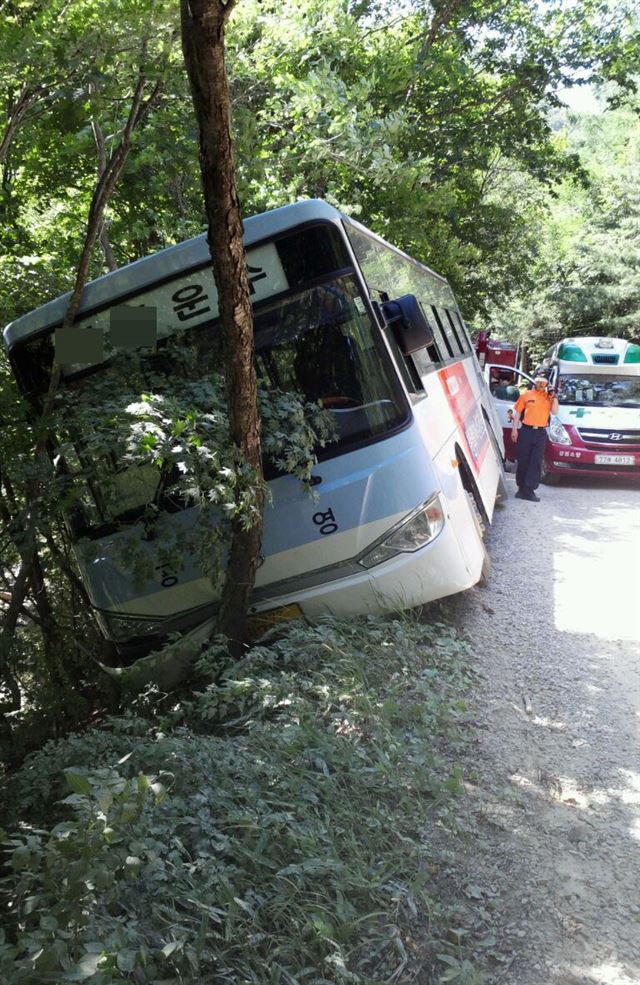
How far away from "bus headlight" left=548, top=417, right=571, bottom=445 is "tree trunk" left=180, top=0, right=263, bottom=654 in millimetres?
8305

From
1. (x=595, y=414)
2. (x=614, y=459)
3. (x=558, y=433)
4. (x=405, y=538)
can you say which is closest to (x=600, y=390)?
(x=595, y=414)

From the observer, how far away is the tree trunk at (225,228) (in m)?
4.27

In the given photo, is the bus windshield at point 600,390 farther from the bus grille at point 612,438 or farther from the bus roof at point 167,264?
the bus roof at point 167,264

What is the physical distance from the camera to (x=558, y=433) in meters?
12.8

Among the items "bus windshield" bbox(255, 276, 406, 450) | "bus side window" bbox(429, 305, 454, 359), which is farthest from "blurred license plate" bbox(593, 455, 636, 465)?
"bus windshield" bbox(255, 276, 406, 450)

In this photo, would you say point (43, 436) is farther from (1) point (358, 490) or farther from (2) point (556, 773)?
(2) point (556, 773)

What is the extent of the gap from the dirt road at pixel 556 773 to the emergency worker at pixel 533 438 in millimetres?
3694

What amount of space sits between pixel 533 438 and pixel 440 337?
2.90 meters

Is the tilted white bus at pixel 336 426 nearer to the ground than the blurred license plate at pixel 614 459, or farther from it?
farther from it

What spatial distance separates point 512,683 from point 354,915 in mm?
2708

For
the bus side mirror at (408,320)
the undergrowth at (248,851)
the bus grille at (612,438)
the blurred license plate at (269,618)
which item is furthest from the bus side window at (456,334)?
the undergrowth at (248,851)

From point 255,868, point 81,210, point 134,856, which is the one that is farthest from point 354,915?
point 81,210

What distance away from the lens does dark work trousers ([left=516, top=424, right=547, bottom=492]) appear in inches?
465

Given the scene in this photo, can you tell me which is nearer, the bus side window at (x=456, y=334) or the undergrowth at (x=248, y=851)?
the undergrowth at (x=248, y=851)
